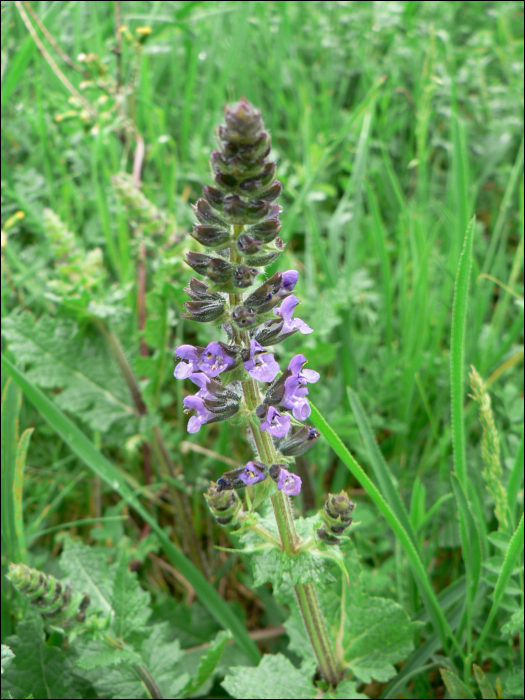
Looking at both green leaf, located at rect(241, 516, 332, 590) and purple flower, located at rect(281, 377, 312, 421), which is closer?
purple flower, located at rect(281, 377, 312, 421)

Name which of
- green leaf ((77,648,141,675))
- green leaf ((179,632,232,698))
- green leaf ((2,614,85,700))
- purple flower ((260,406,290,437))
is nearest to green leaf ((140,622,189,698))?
green leaf ((179,632,232,698))

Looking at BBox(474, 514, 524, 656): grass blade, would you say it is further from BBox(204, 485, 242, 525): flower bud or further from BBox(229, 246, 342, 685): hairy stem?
BBox(204, 485, 242, 525): flower bud

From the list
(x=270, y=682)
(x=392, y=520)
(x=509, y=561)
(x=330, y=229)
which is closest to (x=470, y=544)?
(x=509, y=561)

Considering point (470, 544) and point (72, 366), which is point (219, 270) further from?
point (72, 366)

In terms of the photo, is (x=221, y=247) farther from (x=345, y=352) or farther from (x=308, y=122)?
(x=308, y=122)

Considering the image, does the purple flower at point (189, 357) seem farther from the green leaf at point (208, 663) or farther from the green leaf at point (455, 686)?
the green leaf at point (455, 686)

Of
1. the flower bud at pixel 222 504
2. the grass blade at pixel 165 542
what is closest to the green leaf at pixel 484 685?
the grass blade at pixel 165 542

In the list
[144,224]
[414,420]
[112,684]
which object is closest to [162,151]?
[144,224]
